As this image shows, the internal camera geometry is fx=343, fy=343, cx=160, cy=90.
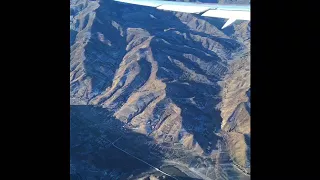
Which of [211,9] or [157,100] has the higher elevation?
[211,9]

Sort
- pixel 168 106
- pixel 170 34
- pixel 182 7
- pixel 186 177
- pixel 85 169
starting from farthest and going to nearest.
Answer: pixel 170 34 → pixel 168 106 → pixel 85 169 → pixel 186 177 → pixel 182 7

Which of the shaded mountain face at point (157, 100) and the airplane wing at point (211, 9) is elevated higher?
the airplane wing at point (211, 9)

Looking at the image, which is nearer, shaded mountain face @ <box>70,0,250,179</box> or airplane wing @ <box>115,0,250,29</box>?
airplane wing @ <box>115,0,250,29</box>

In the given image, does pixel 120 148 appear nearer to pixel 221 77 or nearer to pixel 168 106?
pixel 168 106

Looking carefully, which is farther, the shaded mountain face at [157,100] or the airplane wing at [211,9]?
the shaded mountain face at [157,100]

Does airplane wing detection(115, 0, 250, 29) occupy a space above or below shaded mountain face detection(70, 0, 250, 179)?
above

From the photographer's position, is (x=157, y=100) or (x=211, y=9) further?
(x=157, y=100)
